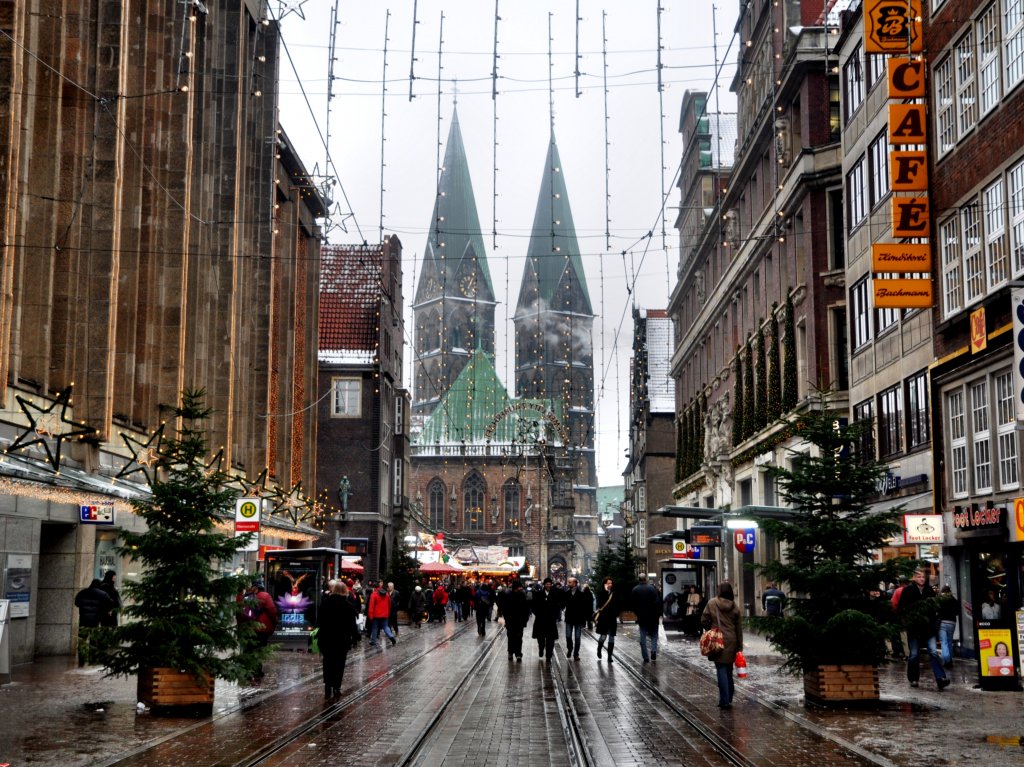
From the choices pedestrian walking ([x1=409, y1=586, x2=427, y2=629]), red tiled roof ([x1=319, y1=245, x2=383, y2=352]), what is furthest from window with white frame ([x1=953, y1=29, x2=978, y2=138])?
red tiled roof ([x1=319, y1=245, x2=383, y2=352])

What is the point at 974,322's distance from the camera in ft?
77.2

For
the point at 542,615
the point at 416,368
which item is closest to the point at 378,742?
the point at 542,615

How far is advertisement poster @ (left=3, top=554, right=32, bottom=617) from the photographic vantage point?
70.3 ft

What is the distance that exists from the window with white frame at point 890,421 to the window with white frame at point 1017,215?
6.67 m

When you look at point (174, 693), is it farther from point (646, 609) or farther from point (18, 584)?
point (646, 609)

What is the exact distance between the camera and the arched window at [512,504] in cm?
12975

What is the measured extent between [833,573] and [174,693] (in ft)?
25.0

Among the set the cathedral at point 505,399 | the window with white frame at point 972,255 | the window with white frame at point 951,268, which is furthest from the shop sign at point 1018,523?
the cathedral at point 505,399

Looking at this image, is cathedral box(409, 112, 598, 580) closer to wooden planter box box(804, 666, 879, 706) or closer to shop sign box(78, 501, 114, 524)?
shop sign box(78, 501, 114, 524)

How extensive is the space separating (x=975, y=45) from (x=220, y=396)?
2070cm

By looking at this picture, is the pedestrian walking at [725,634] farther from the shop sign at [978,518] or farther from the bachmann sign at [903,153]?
the bachmann sign at [903,153]

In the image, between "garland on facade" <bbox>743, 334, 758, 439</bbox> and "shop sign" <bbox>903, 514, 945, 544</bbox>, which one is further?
"garland on facade" <bbox>743, 334, 758, 439</bbox>

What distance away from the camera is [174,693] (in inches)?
593

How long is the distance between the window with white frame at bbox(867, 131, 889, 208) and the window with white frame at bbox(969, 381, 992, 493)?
20.6 ft
